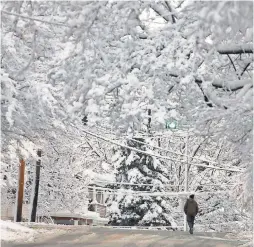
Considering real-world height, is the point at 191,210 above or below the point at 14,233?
above

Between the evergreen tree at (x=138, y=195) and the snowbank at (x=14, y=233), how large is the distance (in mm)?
16911

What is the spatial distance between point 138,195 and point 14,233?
18487 mm

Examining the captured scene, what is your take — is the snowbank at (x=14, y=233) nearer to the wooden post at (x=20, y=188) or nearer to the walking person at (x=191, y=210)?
the walking person at (x=191, y=210)

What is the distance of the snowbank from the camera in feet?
54.6

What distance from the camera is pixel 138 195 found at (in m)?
35.4

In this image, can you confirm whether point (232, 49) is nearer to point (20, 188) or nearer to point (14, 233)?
point (14, 233)

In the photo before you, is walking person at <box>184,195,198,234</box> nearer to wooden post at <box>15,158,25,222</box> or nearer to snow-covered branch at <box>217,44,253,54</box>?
wooden post at <box>15,158,25,222</box>

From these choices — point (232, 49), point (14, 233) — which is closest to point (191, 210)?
point (14, 233)

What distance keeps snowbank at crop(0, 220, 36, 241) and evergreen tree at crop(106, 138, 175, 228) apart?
55.5 ft

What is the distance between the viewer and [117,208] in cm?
3669

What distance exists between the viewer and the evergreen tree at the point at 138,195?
35719 millimetres

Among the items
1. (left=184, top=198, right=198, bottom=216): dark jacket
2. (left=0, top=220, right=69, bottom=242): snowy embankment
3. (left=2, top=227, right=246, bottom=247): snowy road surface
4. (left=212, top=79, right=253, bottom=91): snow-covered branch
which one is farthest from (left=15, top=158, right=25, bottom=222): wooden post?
(left=212, top=79, right=253, bottom=91): snow-covered branch

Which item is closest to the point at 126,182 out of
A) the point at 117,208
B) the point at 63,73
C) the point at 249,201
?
the point at 117,208

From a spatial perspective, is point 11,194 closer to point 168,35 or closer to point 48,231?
point 48,231
